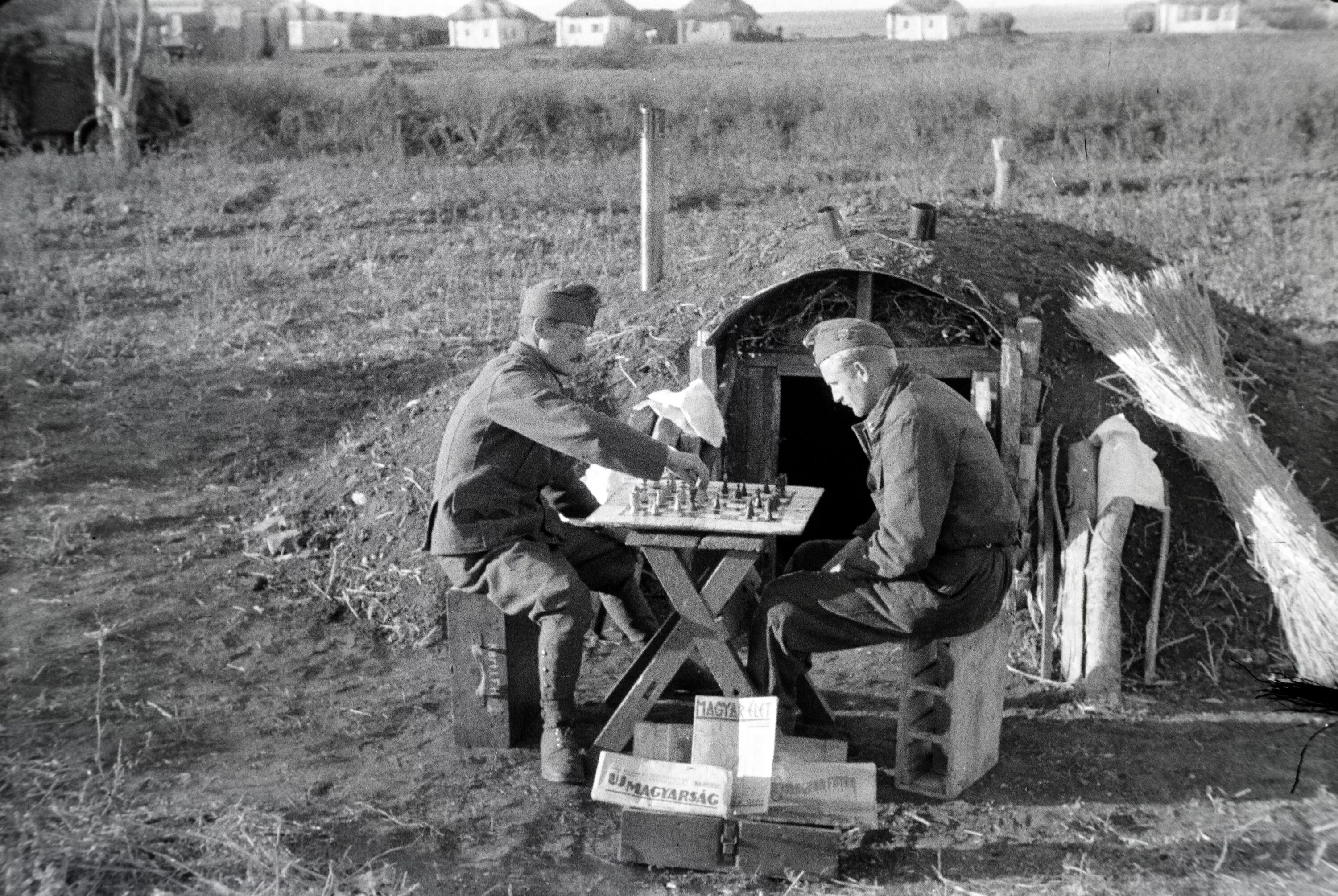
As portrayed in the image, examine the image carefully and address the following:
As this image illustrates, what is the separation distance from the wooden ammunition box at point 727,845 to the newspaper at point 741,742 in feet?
0.38

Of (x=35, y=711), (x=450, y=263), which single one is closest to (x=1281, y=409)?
(x=35, y=711)

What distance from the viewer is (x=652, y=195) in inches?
345

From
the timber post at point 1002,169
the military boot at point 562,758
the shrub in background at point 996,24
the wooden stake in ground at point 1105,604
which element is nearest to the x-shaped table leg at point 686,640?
the military boot at point 562,758

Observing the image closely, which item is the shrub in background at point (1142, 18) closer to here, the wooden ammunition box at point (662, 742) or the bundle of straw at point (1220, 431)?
the bundle of straw at point (1220, 431)

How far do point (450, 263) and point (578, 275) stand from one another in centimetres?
168

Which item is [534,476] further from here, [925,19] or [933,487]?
[925,19]

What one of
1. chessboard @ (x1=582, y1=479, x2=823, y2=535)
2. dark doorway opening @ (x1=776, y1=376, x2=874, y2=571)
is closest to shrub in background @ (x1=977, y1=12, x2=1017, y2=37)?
dark doorway opening @ (x1=776, y1=376, x2=874, y2=571)

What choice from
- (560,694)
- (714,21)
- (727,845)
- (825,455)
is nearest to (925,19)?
(714,21)

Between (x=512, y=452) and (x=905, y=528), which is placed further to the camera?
(x=512, y=452)

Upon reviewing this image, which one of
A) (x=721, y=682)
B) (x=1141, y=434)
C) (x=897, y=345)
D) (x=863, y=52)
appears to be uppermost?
(x=863, y=52)

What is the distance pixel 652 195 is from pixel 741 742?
4904 mm

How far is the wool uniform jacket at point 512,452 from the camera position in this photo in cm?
506

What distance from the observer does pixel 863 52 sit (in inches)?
858

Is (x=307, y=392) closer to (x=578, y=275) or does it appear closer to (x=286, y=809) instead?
(x=578, y=275)
